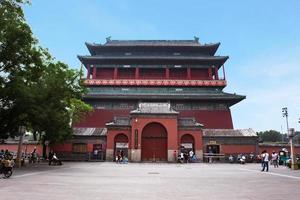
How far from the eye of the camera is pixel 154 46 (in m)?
54.0

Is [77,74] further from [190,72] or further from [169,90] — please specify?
[190,72]

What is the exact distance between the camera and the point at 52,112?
2297cm

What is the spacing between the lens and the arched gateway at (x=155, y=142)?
38.9 metres

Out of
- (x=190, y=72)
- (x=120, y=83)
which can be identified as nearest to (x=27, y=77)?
(x=120, y=83)

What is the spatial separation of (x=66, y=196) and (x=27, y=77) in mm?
14172

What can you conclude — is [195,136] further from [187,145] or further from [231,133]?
[231,133]

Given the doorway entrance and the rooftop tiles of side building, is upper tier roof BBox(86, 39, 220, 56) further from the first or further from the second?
the doorway entrance

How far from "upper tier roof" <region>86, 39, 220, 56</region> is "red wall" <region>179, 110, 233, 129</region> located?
38.4 ft

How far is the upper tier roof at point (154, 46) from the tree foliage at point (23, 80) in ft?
96.1

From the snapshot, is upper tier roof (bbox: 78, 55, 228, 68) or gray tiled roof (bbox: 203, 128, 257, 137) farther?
upper tier roof (bbox: 78, 55, 228, 68)

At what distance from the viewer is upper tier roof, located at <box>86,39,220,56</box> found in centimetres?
5378

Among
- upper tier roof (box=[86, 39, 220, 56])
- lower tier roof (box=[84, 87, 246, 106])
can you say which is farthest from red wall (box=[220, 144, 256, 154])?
upper tier roof (box=[86, 39, 220, 56])

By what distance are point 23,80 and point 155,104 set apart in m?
21.0

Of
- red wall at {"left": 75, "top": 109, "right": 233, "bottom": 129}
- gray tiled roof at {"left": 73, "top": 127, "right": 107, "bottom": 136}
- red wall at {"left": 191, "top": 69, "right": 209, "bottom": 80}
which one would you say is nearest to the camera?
gray tiled roof at {"left": 73, "top": 127, "right": 107, "bottom": 136}
